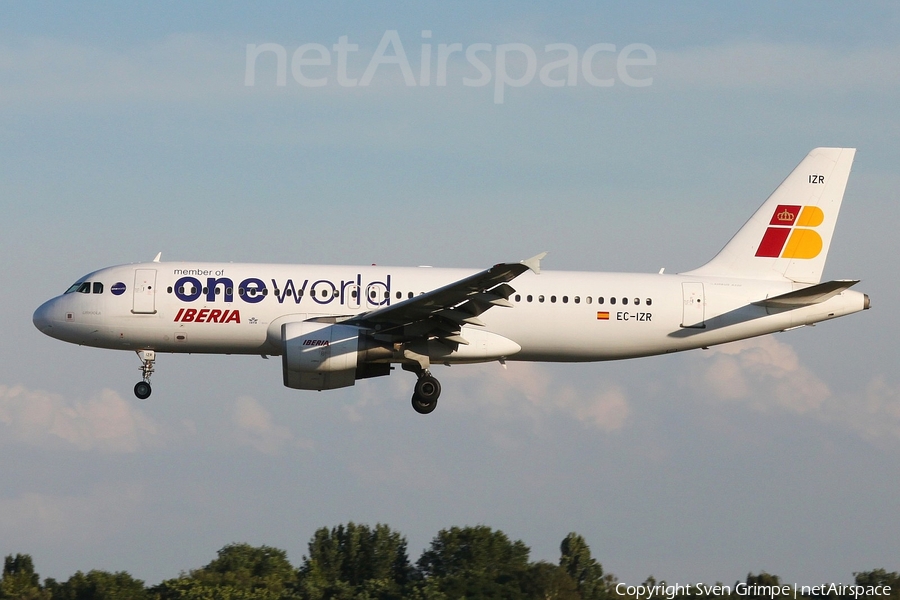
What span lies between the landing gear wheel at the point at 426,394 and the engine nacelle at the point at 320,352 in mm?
1778

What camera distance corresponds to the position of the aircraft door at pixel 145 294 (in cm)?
3859

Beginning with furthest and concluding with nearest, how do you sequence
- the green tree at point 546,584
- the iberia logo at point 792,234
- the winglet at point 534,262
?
the green tree at point 546,584, the iberia logo at point 792,234, the winglet at point 534,262

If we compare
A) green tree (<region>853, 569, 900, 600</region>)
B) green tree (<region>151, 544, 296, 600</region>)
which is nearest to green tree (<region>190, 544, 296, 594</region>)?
green tree (<region>151, 544, 296, 600</region>)

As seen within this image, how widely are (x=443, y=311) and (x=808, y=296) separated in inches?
478

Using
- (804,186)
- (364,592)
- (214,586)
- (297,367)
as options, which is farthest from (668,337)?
(214,586)

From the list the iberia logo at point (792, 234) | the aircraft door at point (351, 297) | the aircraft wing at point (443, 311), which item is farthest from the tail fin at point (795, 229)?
the aircraft door at point (351, 297)

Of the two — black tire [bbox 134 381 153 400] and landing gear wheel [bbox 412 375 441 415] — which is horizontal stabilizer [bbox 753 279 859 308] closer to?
landing gear wheel [bbox 412 375 441 415]

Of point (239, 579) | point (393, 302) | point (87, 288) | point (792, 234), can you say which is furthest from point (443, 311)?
point (239, 579)

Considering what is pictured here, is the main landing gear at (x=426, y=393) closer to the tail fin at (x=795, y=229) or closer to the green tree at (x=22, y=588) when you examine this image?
the tail fin at (x=795, y=229)

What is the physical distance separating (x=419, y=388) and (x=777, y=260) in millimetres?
13347

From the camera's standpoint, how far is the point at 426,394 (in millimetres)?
39156

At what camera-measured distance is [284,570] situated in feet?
295

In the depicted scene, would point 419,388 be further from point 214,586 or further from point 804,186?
point 214,586

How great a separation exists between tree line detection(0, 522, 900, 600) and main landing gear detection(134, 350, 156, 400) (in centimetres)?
2644
